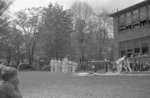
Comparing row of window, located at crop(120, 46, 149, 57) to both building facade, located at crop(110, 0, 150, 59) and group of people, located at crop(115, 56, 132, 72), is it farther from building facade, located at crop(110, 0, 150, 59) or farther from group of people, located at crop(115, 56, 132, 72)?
group of people, located at crop(115, 56, 132, 72)

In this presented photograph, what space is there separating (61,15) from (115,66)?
2660 centimetres

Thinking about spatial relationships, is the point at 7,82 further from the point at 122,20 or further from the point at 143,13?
the point at 122,20

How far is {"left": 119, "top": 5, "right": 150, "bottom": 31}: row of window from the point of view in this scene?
2854 centimetres

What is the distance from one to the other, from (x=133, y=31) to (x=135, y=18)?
1.56 m

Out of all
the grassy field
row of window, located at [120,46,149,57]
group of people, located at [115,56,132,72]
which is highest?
row of window, located at [120,46,149,57]

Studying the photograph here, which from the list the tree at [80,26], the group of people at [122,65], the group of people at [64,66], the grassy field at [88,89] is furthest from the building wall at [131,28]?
the tree at [80,26]

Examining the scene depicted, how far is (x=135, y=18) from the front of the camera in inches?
1185

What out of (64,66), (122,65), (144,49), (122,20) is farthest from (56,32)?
(122,65)

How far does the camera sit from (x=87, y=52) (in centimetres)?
5309

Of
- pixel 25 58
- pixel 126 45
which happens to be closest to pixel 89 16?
pixel 25 58

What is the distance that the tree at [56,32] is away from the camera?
159 feet

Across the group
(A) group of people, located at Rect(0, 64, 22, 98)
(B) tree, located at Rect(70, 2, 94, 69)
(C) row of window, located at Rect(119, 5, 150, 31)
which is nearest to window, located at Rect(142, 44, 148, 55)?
(C) row of window, located at Rect(119, 5, 150, 31)

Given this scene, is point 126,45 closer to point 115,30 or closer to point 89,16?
point 115,30

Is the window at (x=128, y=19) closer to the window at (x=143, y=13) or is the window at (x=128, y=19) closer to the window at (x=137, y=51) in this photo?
the window at (x=143, y=13)
